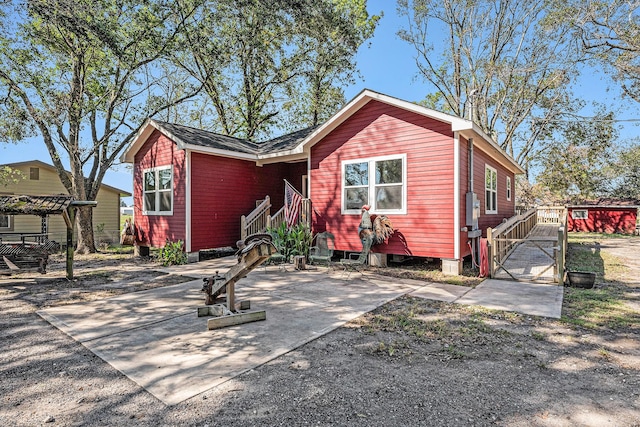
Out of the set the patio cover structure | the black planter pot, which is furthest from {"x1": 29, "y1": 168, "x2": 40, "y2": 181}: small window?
the black planter pot

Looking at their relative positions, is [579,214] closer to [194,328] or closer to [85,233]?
[194,328]

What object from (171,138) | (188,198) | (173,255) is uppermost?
(171,138)

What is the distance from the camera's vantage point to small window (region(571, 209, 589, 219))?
25.2m

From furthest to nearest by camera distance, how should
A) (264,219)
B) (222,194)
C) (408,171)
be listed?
(264,219), (222,194), (408,171)

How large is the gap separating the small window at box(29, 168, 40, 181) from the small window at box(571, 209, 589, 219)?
34.8m

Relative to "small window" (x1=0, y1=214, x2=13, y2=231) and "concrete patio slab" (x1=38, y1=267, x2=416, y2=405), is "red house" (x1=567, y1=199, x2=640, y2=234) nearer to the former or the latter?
"concrete patio slab" (x1=38, y1=267, x2=416, y2=405)

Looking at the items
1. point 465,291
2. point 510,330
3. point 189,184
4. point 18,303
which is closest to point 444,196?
point 465,291

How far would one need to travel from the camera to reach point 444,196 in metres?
7.73

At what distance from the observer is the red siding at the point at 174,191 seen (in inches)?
395

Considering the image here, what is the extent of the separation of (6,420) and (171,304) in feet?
9.58

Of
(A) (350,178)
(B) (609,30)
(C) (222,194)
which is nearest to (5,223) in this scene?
(C) (222,194)

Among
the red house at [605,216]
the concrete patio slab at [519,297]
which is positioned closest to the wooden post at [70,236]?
the concrete patio slab at [519,297]

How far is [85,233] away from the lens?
12.6 m

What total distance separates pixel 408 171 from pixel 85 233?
1202 cm
